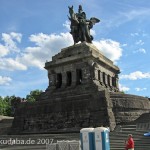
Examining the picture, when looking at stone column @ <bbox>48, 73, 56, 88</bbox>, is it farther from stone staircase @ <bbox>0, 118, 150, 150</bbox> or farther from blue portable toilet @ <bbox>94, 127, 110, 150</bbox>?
blue portable toilet @ <bbox>94, 127, 110, 150</bbox>

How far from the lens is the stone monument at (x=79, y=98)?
22078 millimetres

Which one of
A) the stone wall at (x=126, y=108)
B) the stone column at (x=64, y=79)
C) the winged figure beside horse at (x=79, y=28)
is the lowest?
the stone wall at (x=126, y=108)

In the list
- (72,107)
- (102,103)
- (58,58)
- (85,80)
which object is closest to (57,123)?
(72,107)

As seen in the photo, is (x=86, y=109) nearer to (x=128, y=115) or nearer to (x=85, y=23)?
(x=128, y=115)

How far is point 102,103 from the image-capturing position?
21938 mm

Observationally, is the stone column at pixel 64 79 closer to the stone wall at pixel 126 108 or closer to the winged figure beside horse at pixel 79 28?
the winged figure beside horse at pixel 79 28

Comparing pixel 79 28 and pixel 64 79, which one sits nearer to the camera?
pixel 64 79

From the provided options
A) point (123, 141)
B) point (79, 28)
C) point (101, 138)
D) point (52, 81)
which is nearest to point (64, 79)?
point (52, 81)

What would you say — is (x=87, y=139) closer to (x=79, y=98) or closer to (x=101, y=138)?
(x=101, y=138)

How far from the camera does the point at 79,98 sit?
23594 millimetres

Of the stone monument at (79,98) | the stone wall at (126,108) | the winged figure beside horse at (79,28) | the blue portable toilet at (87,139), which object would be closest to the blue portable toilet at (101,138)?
the blue portable toilet at (87,139)

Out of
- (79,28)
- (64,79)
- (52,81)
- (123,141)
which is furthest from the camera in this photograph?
(79,28)

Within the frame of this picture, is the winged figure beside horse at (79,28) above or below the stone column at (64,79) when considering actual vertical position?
above

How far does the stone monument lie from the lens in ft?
72.4
